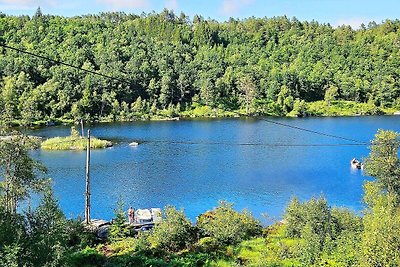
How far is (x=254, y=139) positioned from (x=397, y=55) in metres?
81.4

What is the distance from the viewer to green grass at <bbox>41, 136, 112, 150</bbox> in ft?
172

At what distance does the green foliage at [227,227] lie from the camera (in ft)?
67.1

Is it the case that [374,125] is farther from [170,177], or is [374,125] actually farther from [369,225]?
[369,225]

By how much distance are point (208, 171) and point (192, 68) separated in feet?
234

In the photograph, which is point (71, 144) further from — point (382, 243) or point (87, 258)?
point (382, 243)

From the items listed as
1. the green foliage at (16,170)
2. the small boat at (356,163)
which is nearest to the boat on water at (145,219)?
the green foliage at (16,170)

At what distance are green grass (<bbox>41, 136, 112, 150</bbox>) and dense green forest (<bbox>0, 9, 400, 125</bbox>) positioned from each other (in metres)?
19.9

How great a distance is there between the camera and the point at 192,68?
11031 cm

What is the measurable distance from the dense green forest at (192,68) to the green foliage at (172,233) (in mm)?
56551

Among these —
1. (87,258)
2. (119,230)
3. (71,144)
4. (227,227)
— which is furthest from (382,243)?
(71,144)

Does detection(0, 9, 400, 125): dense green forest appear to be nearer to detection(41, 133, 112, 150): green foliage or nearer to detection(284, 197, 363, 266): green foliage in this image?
detection(41, 133, 112, 150): green foliage

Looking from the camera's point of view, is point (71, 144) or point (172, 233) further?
point (71, 144)

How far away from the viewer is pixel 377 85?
103 meters

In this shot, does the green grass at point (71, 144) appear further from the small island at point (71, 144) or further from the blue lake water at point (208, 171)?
the blue lake water at point (208, 171)
